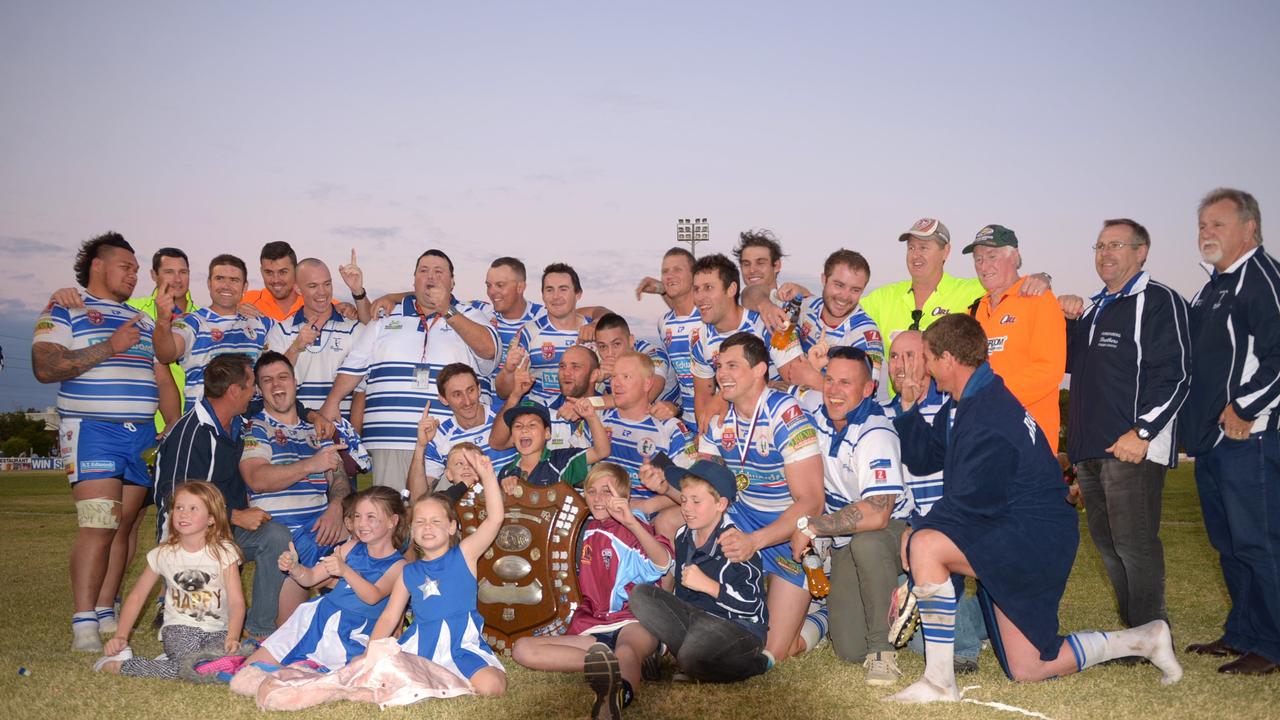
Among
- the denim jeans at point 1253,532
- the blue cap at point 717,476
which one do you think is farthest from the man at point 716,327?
the denim jeans at point 1253,532

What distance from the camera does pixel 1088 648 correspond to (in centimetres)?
537

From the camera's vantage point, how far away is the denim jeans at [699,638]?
17.8 feet

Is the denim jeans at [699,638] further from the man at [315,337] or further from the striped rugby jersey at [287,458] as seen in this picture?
the man at [315,337]

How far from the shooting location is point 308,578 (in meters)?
6.09

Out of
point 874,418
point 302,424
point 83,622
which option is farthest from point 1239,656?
point 83,622

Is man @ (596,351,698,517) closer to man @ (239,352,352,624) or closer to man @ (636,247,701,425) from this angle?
man @ (636,247,701,425)

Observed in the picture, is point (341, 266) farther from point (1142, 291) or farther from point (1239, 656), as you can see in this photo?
point (1239, 656)

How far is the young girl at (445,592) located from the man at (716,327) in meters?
2.12

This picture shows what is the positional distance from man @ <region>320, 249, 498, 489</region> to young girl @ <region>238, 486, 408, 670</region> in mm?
1334

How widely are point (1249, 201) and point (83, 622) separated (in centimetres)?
837

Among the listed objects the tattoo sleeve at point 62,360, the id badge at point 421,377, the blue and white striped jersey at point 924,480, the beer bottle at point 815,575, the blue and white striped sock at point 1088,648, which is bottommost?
the blue and white striped sock at point 1088,648

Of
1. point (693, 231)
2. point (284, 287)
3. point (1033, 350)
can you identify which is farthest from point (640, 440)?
point (693, 231)

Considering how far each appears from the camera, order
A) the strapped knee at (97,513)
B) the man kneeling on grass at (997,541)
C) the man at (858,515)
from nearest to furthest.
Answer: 1. the man kneeling on grass at (997,541)
2. the man at (858,515)
3. the strapped knee at (97,513)

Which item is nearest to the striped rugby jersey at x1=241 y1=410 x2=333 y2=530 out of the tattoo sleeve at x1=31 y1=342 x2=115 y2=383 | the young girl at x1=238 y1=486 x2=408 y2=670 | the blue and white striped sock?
the young girl at x1=238 y1=486 x2=408 y2=670
